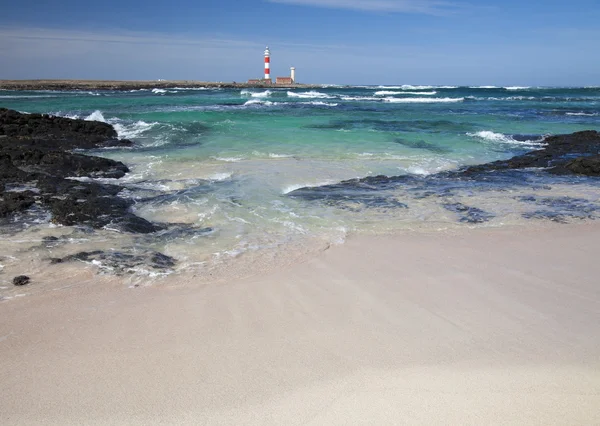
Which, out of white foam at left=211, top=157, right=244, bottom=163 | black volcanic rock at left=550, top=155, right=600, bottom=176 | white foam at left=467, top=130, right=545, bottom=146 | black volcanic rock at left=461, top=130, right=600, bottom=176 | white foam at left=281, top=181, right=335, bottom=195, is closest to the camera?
white foam at left=281, top=181, right=335, bottom=195

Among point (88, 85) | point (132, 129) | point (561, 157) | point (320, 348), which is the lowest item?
point (320, 348)

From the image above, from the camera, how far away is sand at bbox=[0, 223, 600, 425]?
7.49 ft

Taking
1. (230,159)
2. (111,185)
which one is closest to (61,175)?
(111,185)

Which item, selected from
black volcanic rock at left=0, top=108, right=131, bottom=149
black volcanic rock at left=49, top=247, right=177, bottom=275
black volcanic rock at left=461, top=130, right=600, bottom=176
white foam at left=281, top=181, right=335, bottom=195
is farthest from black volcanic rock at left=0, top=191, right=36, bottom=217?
black volcanic rock at left=461, top=130, right=600, bottom=176

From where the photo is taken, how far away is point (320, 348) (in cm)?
282

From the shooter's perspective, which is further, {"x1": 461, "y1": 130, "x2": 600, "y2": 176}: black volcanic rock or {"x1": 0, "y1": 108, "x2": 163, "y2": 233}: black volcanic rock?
Result: {"x1": 461, "y1": 130, "x2": 600, "y2": 176}: black volcanic rock

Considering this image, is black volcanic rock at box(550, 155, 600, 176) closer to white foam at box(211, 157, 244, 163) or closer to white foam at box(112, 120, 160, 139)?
white foam at box(211, 157, 244, 163)

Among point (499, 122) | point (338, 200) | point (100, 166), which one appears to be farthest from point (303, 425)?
point (499, 122)

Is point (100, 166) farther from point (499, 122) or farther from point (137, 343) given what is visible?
point (499, 122)

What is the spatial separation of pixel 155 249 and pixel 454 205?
13.7 ft

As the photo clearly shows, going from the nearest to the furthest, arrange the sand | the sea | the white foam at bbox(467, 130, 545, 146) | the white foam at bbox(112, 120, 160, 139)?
the sand < the sea < the white foam at bbox(467, 130, 545, 146) < the white foam at bbox(112, 120, 160, 139)

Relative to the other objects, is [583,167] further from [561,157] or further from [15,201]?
[15,201]

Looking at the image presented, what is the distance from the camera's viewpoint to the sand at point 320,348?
2283 millimetres

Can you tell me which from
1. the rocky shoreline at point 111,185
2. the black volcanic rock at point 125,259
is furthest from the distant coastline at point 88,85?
the black volcanic rock at point 125,259
